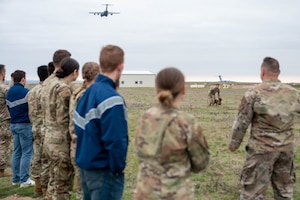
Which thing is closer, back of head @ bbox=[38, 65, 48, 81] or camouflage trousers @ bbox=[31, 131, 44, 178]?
back of head @ bbox=[38, 65, 48, 81]

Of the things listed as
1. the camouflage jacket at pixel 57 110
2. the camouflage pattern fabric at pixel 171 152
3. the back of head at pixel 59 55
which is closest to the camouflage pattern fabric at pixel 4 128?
the back of head at pixel 59 55

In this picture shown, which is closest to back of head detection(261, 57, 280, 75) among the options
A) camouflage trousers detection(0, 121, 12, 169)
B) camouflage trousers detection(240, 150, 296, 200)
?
camouflage trousers detection(240, 150, 296, 200)

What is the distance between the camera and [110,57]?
387 cm

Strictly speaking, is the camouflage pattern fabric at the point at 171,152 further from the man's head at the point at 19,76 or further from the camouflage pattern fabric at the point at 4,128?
the camouflage pattern fabric at the point at 4,128

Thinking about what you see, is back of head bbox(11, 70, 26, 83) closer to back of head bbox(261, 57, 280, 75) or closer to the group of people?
the group of people

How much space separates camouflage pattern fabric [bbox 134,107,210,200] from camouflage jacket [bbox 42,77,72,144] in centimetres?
206

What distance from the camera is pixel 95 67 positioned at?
196 inches

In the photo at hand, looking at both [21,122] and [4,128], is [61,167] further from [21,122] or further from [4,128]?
[4,128]

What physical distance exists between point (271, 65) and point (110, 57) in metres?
2.31

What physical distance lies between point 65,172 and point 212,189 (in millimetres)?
3222

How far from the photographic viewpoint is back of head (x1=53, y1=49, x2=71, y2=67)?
5.70 meters

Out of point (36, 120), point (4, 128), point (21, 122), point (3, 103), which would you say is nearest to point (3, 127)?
point (4, 128)

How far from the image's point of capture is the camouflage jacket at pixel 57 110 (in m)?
5.34

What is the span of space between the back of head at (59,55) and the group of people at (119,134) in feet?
0.04
